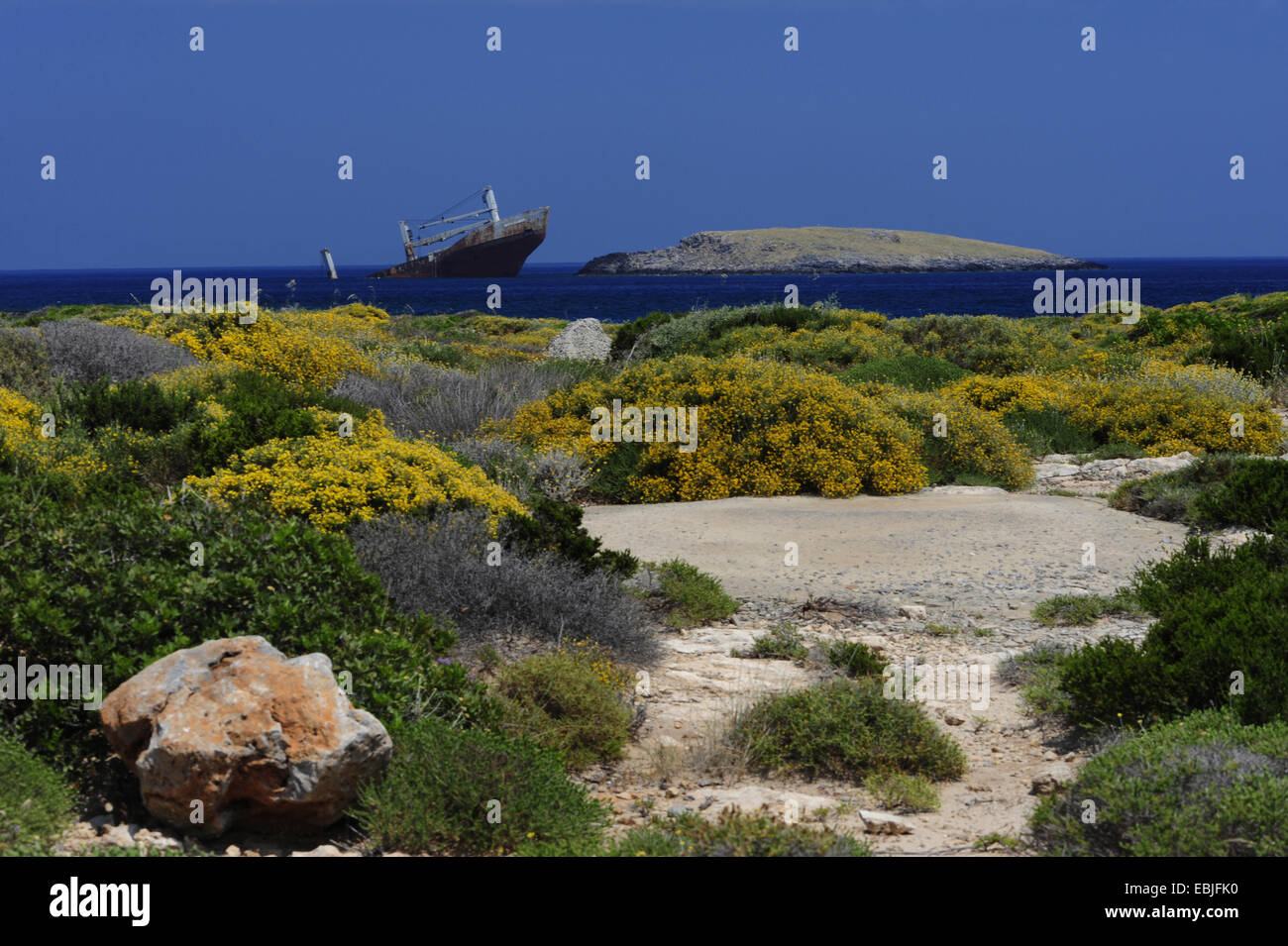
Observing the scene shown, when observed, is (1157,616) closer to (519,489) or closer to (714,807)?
(714,807)

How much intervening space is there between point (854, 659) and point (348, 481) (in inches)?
136

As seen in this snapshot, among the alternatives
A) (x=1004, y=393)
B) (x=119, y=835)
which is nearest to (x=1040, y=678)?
(x=119, y=835)

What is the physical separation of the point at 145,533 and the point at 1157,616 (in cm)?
609

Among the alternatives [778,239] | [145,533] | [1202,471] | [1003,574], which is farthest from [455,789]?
[778,239]

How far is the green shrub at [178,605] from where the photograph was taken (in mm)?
4379

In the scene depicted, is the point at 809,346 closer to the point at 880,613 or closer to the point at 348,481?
the point at 880,613

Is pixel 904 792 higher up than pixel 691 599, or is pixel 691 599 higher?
pixel 691 599

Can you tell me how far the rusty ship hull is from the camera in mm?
101375

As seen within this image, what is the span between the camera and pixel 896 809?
15.3 feet

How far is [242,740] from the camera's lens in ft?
12.6

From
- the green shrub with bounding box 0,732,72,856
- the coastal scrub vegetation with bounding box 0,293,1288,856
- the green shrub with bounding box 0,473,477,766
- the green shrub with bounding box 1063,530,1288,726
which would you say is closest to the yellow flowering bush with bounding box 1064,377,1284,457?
the coastal scrub vegetation with bounding box 0,293,1288,856

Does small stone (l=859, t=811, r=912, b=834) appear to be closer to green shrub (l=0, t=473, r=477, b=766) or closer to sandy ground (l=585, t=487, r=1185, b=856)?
sandy ground (l=585, t=487, r=1185, b=856)

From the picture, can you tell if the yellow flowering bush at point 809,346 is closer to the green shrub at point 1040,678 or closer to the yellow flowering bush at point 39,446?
the yellow flowering bush at point 39,446

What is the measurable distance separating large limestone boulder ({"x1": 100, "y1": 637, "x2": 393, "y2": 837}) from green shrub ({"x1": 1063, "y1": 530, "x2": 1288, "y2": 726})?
3491 mm
